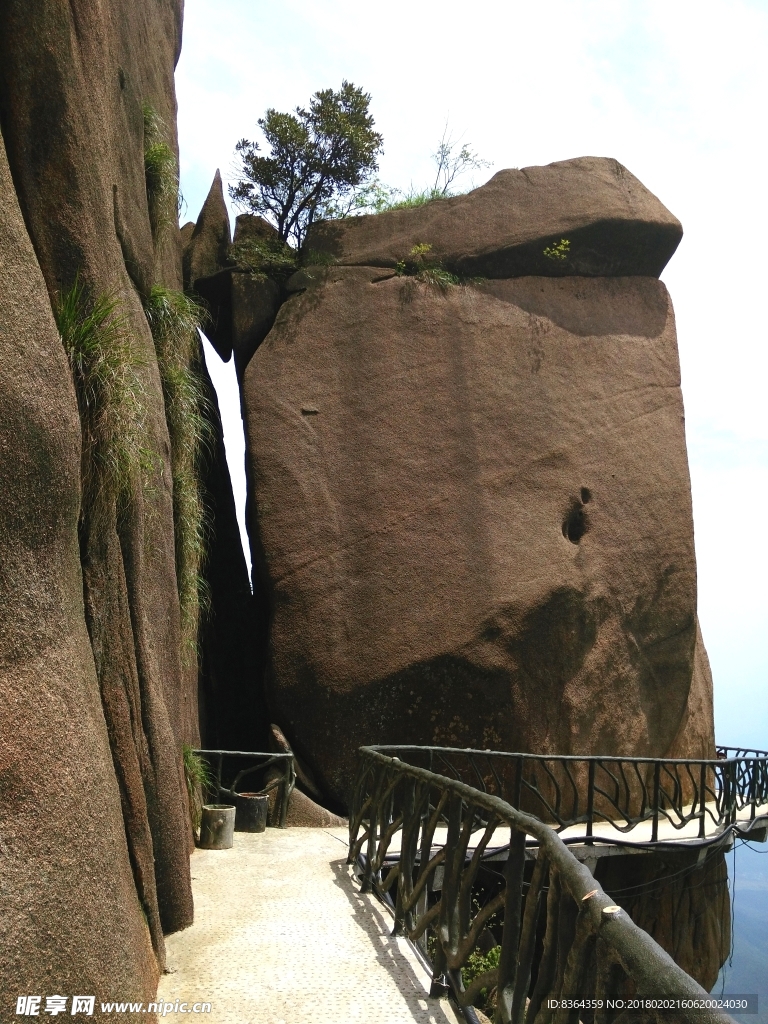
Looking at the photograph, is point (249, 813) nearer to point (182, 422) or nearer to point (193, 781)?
point (193, 781)

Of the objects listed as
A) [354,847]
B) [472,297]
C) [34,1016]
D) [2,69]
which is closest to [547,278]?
[472,297]

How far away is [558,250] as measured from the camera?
1251 cm

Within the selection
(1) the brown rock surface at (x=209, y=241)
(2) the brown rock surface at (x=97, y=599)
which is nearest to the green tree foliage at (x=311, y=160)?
(1) the brown rock surface at (x=209, y=241)

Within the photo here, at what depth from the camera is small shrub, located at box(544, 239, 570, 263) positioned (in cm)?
1251

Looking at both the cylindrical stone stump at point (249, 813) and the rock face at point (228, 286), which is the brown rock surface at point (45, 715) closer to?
the cylindrical stone stump at point (249, 813)

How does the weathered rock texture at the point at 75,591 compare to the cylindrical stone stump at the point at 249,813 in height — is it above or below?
above

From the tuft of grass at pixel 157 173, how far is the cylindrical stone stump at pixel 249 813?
5408 millimetres

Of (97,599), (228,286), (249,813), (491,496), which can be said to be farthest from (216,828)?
(228,286)

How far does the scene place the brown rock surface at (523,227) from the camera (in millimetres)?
12414

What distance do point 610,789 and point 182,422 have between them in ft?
22.3

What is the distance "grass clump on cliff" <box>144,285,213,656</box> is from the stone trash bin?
181 centimetres

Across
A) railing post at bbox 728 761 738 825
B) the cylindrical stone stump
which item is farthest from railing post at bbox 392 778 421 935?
railing post at bbox 728 761 738 825

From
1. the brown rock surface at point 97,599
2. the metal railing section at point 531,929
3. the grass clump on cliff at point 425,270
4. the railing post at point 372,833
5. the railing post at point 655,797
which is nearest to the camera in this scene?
the metal railing section at point 531,929

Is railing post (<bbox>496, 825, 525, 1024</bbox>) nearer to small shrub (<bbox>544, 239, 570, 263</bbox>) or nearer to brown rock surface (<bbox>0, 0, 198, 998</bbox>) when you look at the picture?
brown rock surface (<bbox>0, 0, 198, 998</bbox>)
